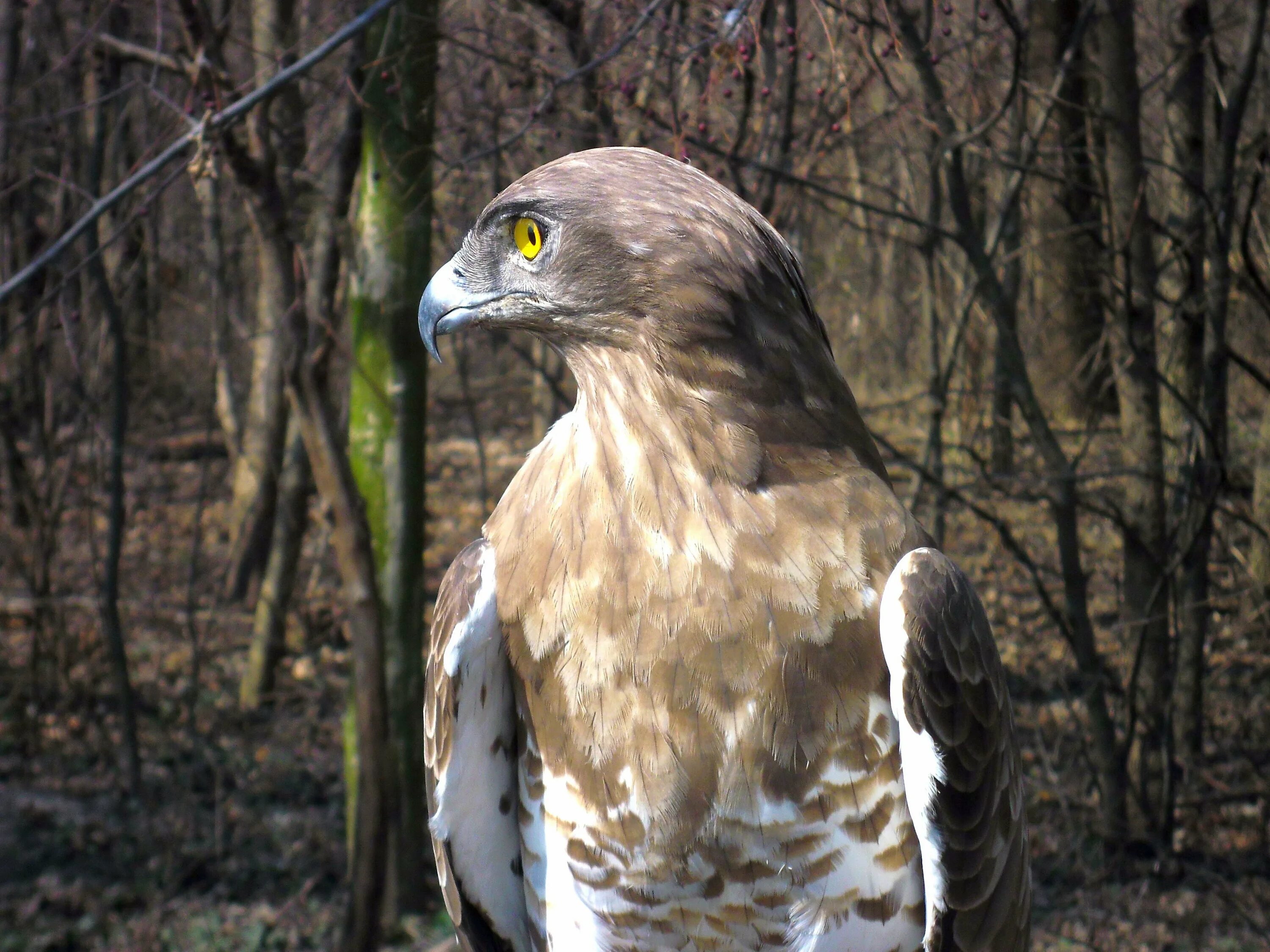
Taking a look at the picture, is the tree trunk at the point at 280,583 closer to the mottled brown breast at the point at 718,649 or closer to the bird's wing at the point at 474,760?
the bird's wing at the point at 474,760

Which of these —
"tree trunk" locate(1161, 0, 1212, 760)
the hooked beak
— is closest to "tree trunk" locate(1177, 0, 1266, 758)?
"tree trunk" locate(1161, 0, 1212, 760)

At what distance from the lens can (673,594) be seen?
2.05 meters

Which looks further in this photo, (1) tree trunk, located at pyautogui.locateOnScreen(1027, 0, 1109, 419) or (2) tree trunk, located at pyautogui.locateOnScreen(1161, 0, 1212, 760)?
(1) tree trunk, located at pyautogui.locateOnScreen(1027, 0, 1109, 419)

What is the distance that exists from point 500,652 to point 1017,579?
641cm

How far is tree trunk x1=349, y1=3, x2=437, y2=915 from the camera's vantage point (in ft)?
14.6

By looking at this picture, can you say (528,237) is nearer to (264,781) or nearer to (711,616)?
(711,616)

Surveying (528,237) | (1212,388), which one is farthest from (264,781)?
(528,237)

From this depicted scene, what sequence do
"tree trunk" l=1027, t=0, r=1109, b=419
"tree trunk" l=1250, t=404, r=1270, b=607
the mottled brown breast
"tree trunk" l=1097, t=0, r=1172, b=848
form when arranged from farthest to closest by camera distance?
"tree trunk" l=1250, t=404, r=1270, b=607
"tree trunk" l=1027, t=0, r=1109, b=419
"tree trunk" l=1097, t=0, r=1172, b=848
the mottled brown breast

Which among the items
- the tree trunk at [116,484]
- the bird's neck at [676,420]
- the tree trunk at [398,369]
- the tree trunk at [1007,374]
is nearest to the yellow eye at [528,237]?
Answer: the bird's neck at [676,420]

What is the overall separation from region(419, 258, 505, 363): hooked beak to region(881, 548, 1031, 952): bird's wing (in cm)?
87

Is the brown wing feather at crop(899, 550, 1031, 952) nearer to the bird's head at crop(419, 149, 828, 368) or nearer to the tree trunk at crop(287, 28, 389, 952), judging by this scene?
the bird's head at crop(419, 149, 828, 368)

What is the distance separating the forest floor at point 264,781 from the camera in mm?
5051

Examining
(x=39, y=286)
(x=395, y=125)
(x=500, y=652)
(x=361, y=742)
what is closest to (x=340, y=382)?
(x=39, y=286)

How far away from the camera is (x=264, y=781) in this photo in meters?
6.59
